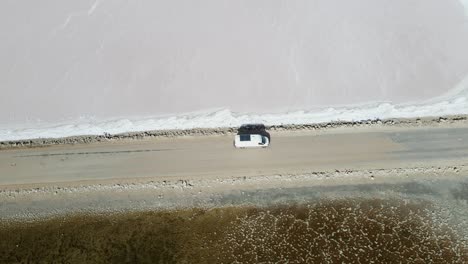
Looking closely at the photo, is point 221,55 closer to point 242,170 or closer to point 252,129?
point 252,129

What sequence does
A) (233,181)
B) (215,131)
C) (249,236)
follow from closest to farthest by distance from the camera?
(249,236) < (233,181) < (215,131)

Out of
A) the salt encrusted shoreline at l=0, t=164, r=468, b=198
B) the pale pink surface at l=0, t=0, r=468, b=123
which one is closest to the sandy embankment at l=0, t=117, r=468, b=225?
the salt encrusted shoreline at l=0, t=164, r=468, b=198

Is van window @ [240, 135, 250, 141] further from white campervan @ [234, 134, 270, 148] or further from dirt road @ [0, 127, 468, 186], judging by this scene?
dirt road @ [0, 127, 468, 186]

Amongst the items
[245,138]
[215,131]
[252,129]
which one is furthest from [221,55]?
[245,138]

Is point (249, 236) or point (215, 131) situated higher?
point (215, 131)

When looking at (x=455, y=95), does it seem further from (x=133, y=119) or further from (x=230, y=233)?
(x=133, y=119)

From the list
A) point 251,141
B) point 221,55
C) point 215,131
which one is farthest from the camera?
point 221,55

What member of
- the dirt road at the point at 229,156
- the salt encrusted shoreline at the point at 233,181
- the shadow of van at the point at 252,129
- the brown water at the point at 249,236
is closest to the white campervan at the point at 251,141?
the dirt road at the point at 229,156

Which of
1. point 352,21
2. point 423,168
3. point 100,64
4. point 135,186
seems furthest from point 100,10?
point 423,168
